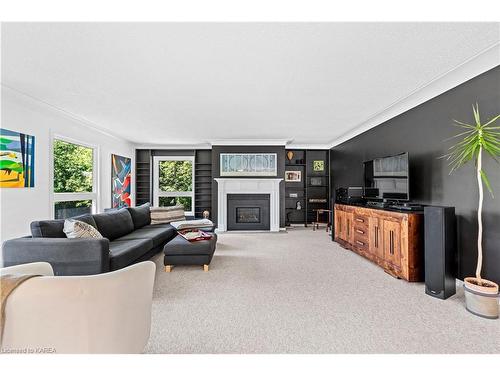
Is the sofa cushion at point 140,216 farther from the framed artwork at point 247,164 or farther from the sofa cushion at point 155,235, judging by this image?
the framed artwork at point 247,164

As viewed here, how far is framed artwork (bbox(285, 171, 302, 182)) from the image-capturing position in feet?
23.5

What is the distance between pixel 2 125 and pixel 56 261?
7.02 feet

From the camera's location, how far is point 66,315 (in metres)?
1.09

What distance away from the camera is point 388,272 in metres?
3.07

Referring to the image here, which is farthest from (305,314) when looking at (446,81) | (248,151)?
(248,151)

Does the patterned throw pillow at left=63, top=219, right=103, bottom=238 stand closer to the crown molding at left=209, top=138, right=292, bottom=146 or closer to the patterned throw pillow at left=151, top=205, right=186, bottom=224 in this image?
the patterned throw pillow at left=151, top=205, right=186, bottom=224

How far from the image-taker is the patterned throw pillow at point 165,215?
4.96 m

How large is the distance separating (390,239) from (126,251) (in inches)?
136

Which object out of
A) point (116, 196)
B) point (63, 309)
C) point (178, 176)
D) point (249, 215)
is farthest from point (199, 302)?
point (178, 176)

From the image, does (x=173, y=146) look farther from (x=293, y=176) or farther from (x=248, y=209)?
(x=293, y=176)

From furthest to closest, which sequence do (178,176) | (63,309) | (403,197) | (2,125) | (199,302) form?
(178,176), (403,197), (2,125), (199,302), (63,309)

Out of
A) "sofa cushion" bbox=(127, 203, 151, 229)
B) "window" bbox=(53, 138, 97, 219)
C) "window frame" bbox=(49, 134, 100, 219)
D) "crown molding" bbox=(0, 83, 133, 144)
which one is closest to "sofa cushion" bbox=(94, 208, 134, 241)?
"sofa cushion" bbox=(127, 203, 151, 229)

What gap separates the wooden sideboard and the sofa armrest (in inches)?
139
